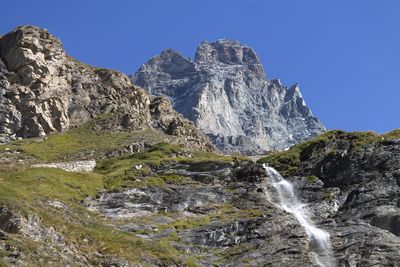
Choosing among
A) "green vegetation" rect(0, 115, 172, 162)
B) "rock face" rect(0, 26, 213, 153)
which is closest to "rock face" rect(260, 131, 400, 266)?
"green vegetation" rect(0, 115, 172, 162)

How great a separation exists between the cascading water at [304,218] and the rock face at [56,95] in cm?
4753

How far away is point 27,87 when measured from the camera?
127500 millimetres

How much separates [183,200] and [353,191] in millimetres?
21548

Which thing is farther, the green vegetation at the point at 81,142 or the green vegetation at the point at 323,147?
the green vegetation at the point at 81,142

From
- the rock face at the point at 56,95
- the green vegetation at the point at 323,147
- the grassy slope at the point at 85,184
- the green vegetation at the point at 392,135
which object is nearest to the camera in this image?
the grassy slope at the point at 85,184

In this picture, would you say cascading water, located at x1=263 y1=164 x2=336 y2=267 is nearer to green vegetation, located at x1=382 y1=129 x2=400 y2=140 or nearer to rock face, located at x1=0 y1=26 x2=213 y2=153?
green vegetation, located at x1=382 y1=129 x2=400 y2=140

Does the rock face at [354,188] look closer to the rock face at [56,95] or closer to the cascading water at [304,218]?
the cascading water at [304,218]

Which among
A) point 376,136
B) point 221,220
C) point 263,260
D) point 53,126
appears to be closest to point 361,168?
point 376,136

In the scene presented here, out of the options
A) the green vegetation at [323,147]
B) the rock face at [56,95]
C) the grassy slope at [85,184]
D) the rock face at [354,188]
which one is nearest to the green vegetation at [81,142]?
the grassy slope at [85,184]

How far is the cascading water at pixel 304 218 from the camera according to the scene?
200ft

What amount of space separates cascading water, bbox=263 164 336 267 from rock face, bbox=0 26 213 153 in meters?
47.5

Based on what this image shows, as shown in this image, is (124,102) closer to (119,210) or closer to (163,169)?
(163,169)

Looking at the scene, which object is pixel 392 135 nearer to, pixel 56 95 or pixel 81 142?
pixel 81 142

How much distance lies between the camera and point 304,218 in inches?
2970
